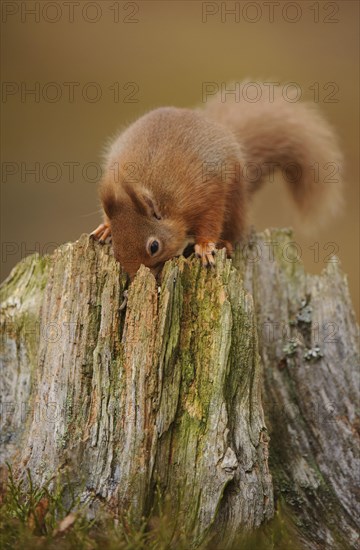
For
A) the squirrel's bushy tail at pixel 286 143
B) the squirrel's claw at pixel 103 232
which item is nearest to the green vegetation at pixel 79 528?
the squirrel's claw at pixel 103 232

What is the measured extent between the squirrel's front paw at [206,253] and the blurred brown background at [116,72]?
14.5 ft

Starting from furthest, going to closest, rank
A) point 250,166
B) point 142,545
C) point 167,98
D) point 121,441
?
point 167,98, point 250,166, point 121,441, point 142,545

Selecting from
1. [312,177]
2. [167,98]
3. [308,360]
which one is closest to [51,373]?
[308,360]

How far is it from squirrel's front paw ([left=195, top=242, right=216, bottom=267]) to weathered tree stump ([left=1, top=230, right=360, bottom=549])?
0.22 meters

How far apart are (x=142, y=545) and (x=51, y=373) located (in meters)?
0.81

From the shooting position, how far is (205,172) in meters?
3.78

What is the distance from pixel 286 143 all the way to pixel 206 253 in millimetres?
1433

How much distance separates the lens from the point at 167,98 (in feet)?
27.0

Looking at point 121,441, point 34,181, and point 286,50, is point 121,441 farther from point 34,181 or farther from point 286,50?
point 286,50

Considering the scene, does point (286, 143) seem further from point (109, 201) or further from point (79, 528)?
point (79, 528)

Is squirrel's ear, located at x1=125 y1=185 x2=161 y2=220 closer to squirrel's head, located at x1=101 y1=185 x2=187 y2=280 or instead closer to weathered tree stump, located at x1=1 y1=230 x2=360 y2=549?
squirrel's head, located at x1=101 y1=185 x2=187 y2=280

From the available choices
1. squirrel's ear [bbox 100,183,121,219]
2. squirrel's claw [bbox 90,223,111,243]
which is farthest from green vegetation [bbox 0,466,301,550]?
squirrel's claw [bbox 90,223,111,243]

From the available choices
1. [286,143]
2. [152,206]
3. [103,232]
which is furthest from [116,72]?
[152,206]

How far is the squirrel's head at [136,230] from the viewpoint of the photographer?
10.4ft
